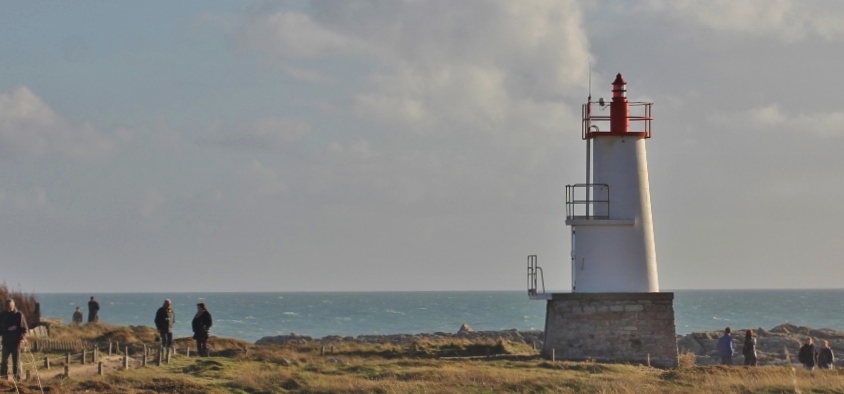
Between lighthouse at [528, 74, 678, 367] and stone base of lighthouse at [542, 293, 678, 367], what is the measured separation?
0.03 m

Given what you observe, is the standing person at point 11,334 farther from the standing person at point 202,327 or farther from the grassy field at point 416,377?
the standing person at point 202,327

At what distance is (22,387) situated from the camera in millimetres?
20141

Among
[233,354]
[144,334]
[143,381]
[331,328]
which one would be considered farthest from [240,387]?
[331,328]

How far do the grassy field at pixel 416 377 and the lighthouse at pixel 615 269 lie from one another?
53.8 inches

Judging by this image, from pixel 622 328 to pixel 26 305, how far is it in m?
18.4

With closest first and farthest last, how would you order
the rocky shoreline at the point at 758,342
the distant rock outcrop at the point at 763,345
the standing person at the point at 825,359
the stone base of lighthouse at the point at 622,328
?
A: the stone base of lighthouse at the point at 622,328, the standing person at the point at 825,359, the rocky shoreline at the point at 758,342, the distant rock outcrop at the point at 763,345

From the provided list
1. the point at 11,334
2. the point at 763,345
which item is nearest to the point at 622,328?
the point at 11,334

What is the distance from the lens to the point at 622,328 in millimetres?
32219

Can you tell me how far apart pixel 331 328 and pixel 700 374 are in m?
85.7

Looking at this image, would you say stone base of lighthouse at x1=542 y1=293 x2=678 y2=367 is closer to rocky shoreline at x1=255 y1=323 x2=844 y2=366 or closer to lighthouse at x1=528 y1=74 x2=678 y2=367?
lighthouse at x1=528 y1=74 x2=678 y2=367

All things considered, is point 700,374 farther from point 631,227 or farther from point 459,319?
point 459,319

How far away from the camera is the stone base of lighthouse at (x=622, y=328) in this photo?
32125 millimetres

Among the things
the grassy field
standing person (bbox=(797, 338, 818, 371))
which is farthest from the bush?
standing person (bbox=(797, 338, 818, 371))

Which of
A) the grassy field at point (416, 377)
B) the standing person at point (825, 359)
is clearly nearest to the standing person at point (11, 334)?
the grassy field at point (416, 377)
